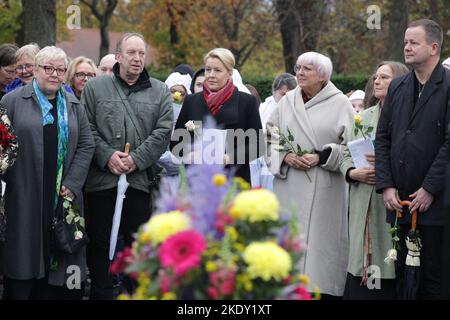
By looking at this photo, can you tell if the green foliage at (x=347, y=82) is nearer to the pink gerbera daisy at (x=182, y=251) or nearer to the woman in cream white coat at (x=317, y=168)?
the woman in cream white coat at (x=317, y=168)

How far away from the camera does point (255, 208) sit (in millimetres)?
3523

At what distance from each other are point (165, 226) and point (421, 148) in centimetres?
317

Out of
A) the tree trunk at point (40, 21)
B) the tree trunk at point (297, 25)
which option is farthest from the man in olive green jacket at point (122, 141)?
the tree trunk at point (297, 25)

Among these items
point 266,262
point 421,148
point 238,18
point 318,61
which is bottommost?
point 266,262

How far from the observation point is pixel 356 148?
6.96 m

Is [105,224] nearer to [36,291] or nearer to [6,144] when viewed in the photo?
[36,291]

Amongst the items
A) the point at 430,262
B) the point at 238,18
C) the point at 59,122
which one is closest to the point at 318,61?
the point at 430,262

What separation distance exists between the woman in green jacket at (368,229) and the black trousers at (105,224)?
1.75 m

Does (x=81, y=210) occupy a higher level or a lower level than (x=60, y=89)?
lower

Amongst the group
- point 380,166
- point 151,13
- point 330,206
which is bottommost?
point 330,206

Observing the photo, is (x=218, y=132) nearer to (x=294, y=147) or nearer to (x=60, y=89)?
(x=294, y=147)

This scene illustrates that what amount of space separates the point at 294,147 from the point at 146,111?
1311 mm

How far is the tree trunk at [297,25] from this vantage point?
2361 centimetres
